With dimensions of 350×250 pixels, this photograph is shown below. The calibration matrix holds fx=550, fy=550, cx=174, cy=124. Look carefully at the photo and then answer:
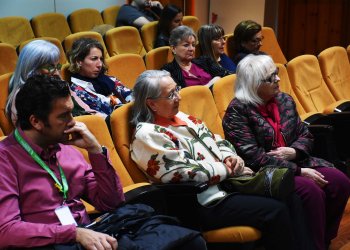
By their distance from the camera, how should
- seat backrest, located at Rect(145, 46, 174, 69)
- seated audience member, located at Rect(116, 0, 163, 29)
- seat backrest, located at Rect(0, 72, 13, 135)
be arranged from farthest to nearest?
seated audience member, located at Rect(116, 0, 163, 29), seat backrest, located at Rect(145, 46, 174, 69), seat backrest, located at Rect(0, 72, 13, 135)

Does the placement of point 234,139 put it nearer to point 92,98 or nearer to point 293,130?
point 293,130

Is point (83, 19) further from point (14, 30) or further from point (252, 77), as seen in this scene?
point (252, 77)

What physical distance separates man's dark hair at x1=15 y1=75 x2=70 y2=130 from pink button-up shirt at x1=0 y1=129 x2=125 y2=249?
0.24ft

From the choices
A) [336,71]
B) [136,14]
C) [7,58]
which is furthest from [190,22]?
[7,58]

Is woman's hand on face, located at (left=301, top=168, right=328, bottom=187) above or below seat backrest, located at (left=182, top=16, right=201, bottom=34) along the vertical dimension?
below

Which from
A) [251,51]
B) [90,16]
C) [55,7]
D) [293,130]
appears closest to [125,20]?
[90,16]

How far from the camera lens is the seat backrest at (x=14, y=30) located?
15.1 feet

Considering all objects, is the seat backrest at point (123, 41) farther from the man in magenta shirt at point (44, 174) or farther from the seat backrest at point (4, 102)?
the man in magenta shirt at point (44, 174)

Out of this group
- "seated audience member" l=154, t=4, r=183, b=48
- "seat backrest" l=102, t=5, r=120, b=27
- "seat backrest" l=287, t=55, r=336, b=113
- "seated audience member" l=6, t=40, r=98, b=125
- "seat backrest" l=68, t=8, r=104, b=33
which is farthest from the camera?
"seat backrest" l=102, t=5, r=120, b=27

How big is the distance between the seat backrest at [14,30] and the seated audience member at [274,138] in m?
2.62

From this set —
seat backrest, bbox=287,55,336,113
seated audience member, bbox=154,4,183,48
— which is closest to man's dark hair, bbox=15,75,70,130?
seat backrest, bbox=287,55,336,113

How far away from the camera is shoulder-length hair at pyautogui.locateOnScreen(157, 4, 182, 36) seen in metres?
4.50

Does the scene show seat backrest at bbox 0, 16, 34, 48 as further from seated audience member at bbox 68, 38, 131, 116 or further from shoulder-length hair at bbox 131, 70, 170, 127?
shoulder-length hair at bbox 131, 70, 170, 127

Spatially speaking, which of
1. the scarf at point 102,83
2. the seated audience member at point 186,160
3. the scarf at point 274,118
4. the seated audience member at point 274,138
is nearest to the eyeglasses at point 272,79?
the seated audience member at point 274,138
